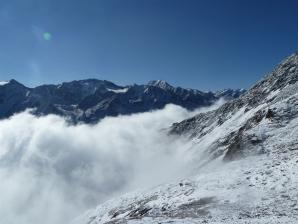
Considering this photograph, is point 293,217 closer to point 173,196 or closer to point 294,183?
point 294,183

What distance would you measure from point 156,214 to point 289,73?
331 ft

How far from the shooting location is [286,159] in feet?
140

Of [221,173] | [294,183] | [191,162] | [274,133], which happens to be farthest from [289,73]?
[294,183]

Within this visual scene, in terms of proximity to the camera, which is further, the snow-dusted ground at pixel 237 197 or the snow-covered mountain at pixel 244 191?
the snow-covered mountain at pixel 244 191

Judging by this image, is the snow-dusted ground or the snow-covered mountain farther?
the snow-covered mountain

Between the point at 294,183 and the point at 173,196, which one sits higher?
the point at 173,196

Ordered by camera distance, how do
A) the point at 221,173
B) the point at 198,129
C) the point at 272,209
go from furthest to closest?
the point at 198,129, the point at 221,173, the point at 272,209

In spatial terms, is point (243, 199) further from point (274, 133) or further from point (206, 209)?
point (274, 133)

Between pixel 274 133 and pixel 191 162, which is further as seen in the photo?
pixel 191 162

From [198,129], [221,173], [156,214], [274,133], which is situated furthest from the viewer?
[198,129]

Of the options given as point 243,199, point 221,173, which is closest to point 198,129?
point 221,173

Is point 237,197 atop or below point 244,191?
below

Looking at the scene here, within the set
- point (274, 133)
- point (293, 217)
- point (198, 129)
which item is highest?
point (198, 129)

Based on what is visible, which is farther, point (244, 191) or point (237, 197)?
point (244, 191)
